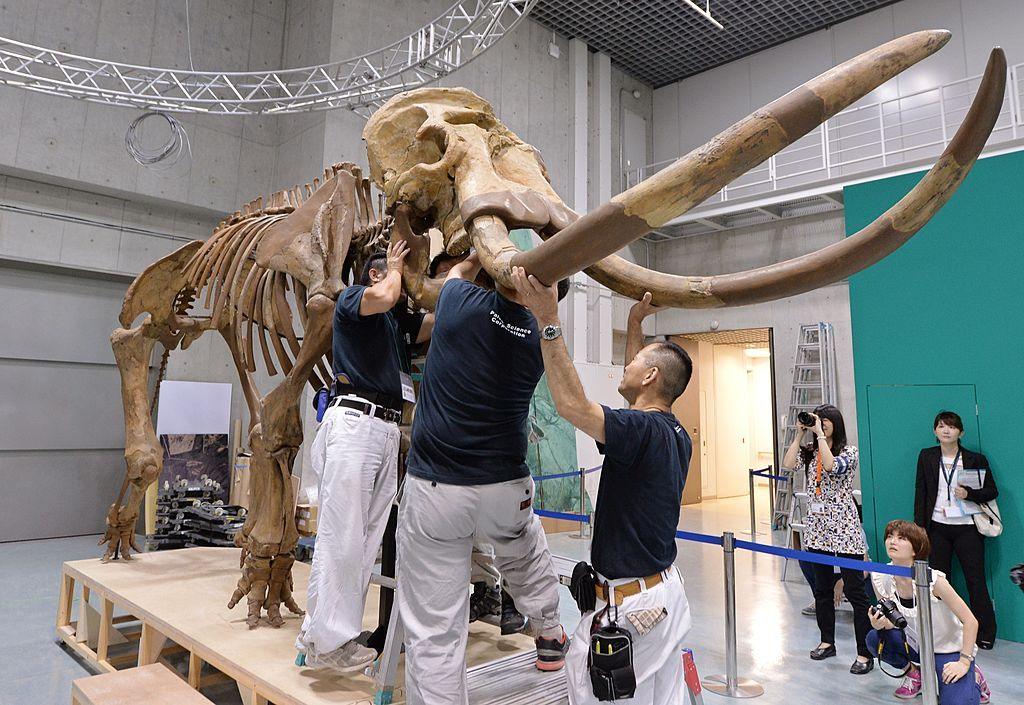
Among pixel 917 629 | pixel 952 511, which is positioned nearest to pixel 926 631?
pixel 917 629

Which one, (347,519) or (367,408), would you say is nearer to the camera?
(347,519)

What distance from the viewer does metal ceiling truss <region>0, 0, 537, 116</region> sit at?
7324mm

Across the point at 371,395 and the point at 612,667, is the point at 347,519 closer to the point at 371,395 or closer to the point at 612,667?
the point at 371,395

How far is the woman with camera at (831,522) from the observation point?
4.73 m

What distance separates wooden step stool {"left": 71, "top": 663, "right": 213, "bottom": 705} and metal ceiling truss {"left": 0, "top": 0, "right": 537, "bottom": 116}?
5.94 metres

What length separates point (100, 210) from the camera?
956 cm

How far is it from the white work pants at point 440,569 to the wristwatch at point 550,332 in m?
0.85

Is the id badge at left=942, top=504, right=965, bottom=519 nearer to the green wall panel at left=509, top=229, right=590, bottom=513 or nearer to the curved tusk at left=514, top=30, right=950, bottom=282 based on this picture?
the curved tusk at left=514, top=30, right=950, bottom=282

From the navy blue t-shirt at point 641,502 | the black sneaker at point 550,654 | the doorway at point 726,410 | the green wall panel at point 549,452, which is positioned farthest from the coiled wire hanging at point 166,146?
the doorway at point 726,410

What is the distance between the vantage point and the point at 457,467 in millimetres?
2621

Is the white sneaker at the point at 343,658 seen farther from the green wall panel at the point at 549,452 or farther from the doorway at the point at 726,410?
the doorway at the point at 726,410

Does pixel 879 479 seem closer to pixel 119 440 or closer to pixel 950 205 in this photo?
pixel 950 205

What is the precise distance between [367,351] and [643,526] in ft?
5.81

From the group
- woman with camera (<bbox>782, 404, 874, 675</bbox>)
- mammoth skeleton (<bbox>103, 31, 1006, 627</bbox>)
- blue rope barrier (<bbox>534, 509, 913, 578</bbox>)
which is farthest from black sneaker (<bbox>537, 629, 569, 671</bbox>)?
woman with camera (<bbox>782, 404, 874, 675</bbox>)
